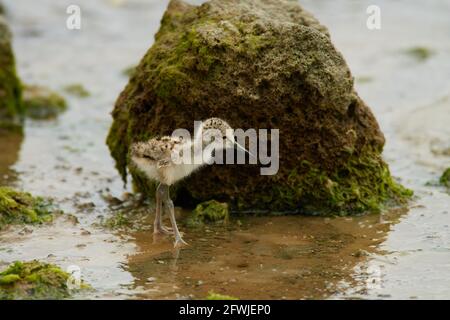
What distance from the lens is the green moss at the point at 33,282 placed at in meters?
6.04

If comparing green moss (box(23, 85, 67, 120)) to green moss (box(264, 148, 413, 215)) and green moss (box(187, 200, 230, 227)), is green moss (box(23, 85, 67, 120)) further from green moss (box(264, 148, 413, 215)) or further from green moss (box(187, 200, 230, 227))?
green moss (box(264, 148, 413, 215))

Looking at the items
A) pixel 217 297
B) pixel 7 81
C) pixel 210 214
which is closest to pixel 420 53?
pixel 7 81

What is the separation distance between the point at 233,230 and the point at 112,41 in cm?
1008

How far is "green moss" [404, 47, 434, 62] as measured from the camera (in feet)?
46.9

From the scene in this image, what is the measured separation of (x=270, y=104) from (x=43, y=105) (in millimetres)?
6030

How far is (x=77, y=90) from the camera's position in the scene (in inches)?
548

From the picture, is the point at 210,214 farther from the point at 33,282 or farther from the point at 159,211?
the point at 33,282

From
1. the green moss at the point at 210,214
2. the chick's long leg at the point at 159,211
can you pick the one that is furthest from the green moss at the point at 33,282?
the green moss at the point at 210,214

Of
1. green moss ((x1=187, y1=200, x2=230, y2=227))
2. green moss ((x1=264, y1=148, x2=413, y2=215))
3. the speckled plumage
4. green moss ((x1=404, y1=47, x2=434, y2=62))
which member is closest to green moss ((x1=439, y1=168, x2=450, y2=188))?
green moss ((x1=264, y1=148, x2=413, y2=215))

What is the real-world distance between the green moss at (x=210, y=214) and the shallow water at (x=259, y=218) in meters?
0.16

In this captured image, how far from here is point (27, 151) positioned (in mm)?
10789

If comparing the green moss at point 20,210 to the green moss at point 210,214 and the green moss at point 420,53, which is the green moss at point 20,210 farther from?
the green moss at point 420,53

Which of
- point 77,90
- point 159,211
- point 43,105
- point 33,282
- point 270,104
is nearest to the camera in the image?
point 33,282
